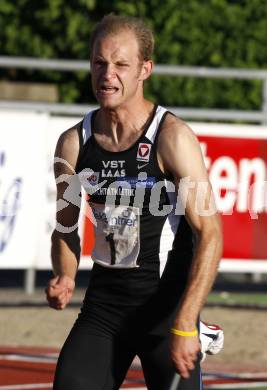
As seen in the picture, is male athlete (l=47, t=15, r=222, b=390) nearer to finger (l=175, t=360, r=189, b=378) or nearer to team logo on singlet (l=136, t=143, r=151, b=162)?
team logo on singlet (l=136, t=143, r=151, b=162)

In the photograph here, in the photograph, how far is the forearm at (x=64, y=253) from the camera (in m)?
5.70

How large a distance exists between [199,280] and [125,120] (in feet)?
2.71

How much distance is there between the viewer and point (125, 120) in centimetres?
553

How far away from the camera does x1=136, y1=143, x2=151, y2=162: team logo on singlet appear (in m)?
5.39

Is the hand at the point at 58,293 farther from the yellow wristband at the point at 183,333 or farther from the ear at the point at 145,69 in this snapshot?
the ear at the point at 145,69

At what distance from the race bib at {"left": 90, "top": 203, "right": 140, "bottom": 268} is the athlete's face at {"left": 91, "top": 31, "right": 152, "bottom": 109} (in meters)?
0.48

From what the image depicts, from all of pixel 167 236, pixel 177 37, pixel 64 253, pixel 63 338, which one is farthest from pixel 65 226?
pixel 177 37

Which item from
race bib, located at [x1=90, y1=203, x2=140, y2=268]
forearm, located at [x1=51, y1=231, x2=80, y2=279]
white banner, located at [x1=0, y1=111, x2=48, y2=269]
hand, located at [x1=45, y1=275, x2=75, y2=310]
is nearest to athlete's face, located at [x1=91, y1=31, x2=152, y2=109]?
race bib, located at [x1=90, y1=203, x2=140, y2=268]

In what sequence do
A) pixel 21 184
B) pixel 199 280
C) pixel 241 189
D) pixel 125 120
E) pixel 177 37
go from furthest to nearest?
pixel 177 37 → pixel 241 189 → pixel 21 184 → pixel 125 120 → pixel 199 280

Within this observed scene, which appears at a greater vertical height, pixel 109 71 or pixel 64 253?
pixel 109 71

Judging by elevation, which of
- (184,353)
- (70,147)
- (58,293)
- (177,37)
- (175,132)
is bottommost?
(184,353)

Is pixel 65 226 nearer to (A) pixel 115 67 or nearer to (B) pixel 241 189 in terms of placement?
(A) pixel 115 67

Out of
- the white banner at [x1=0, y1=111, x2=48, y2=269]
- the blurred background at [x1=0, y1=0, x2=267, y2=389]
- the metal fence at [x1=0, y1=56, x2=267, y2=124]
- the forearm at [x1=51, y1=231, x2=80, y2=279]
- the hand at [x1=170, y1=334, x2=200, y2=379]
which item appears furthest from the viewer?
the metal fence at [x1=0, y1=56, x2=267, y2=124]

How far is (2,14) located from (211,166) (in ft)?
17.1
